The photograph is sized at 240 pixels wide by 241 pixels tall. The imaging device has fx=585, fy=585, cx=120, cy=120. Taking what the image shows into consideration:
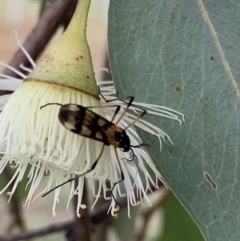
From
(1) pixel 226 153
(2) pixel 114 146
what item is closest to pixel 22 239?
(2) pixel 114 146

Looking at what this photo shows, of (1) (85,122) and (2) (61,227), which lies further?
(2) (61,227)

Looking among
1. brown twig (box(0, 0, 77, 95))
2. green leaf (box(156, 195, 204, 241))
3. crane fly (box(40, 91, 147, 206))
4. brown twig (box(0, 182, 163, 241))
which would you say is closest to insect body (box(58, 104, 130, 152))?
crane fly (box(40, 91, 147, 206))

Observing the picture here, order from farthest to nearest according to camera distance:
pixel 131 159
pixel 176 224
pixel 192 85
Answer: pixel 176 224 < pixel 131 159 < pixel 192 85

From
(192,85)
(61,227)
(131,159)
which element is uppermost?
(192,85)

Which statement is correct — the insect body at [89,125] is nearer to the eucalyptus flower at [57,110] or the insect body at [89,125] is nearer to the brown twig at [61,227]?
the eucalyptus flower at [57,110]

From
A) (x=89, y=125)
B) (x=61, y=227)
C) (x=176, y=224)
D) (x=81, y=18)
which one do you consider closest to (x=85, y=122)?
(x=89, y=125)

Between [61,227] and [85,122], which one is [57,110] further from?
[61,227]

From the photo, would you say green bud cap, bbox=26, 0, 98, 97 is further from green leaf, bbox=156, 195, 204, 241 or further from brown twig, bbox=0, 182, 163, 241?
green leaf, bbox=156, 195, 204, 241
